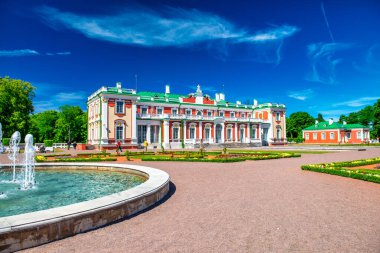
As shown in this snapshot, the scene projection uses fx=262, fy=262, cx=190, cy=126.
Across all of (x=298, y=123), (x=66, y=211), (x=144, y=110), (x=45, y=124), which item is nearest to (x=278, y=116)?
(x=144, y=110)

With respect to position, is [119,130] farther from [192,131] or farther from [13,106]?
[13,106]

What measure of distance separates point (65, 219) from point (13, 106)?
152 ft

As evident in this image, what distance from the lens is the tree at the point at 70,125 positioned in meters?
63.7

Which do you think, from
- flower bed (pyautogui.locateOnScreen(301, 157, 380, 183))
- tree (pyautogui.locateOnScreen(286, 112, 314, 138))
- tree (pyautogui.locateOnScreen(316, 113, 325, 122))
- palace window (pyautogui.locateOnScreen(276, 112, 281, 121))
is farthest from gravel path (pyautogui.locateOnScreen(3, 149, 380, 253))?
tree (pyautogui.locateOnScreen(316, 113, 325, 122))

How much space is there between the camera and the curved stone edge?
420 cm

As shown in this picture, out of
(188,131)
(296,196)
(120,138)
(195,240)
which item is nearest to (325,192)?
(296,196)

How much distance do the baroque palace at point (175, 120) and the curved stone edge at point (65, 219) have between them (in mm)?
34987

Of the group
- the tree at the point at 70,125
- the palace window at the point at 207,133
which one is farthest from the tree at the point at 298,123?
the tree at the point at 70,125

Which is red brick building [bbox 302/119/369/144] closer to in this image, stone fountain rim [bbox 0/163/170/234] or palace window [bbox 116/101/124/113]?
palace window [bbox 116/101/124/113]

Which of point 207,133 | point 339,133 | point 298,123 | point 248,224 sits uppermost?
point 298,123

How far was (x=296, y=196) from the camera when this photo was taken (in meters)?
8.20

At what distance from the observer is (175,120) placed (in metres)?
46.2

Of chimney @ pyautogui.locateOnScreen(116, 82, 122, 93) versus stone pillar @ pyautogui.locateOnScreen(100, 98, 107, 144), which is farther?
chimney @ pyautogui.locateOnScreen(116, 82, 122, 93)

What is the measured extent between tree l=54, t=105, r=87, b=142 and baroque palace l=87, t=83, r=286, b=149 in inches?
772
